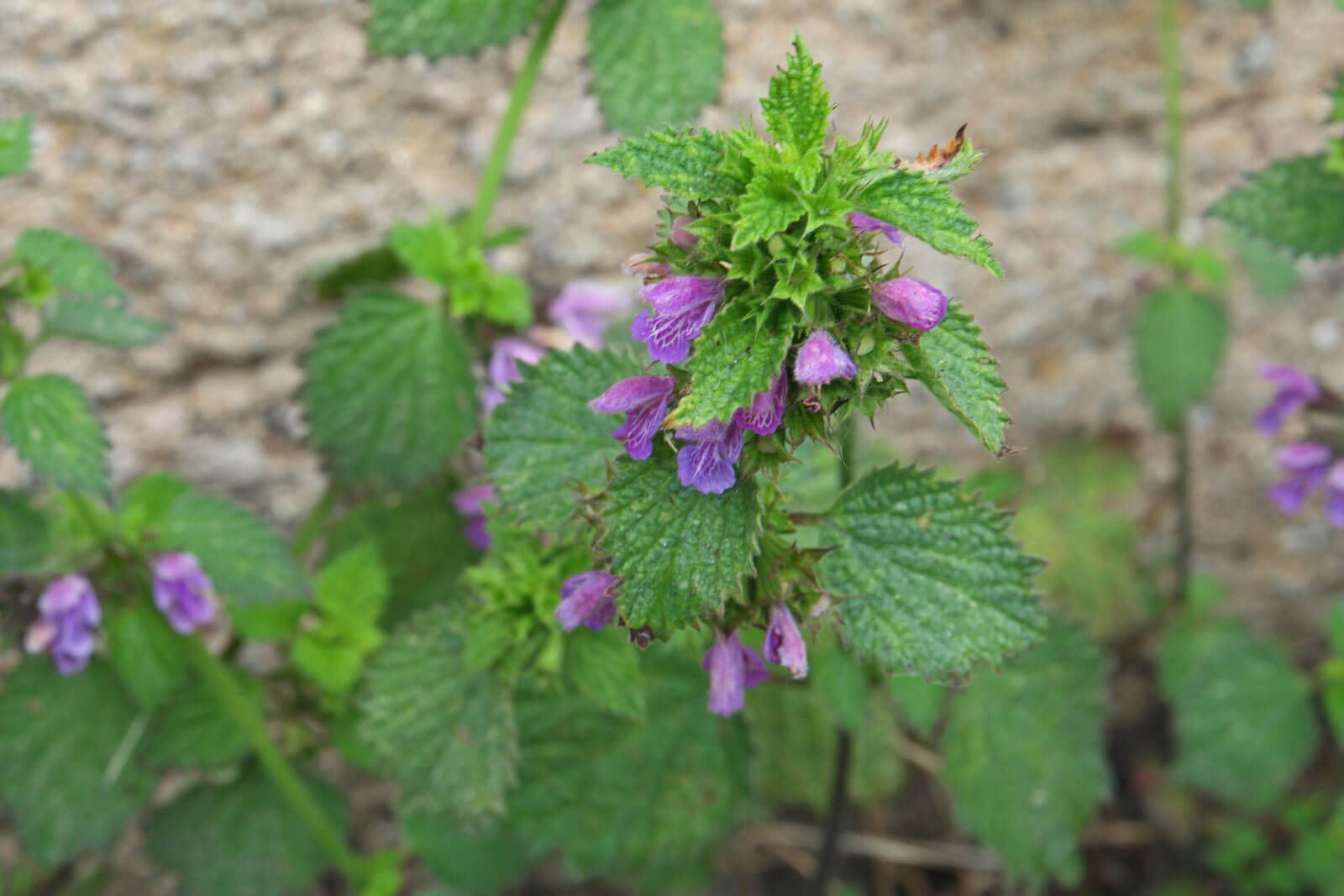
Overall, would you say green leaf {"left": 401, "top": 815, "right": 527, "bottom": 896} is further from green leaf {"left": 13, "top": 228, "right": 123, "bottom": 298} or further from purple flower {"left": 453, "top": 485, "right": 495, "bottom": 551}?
green leaf {"left": 13, "top": 228, "right": 123, "bottom": 298}

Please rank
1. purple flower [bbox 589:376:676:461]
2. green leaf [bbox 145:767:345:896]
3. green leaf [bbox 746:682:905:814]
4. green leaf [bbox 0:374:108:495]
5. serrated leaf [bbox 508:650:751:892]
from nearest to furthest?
purple flower [bbox 589:376:676:461] → green leaf [bbox 0:374:108:495] → serrated leaf [bbox 508:650:751:892] → green leaf [bbox 145:767:345:896] → green leaf [bbox 746:682:905:814]

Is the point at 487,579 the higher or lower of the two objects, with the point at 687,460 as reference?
lower

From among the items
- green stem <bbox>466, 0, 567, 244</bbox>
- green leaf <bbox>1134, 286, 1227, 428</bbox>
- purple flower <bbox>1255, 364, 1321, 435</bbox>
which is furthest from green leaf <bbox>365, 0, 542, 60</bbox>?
green leaf <bbox>1134, 286, 1227, 428</bbox>

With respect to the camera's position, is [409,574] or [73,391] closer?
[73,391]

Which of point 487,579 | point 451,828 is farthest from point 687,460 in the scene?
point 451,828

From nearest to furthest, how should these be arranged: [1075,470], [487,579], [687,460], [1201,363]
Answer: [687,460], [487,579], [1201,363], [1075,470]

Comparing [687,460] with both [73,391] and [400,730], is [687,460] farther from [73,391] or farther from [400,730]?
[73,391]

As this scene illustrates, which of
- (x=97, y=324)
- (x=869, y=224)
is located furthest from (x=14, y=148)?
(x=869, y=224)
